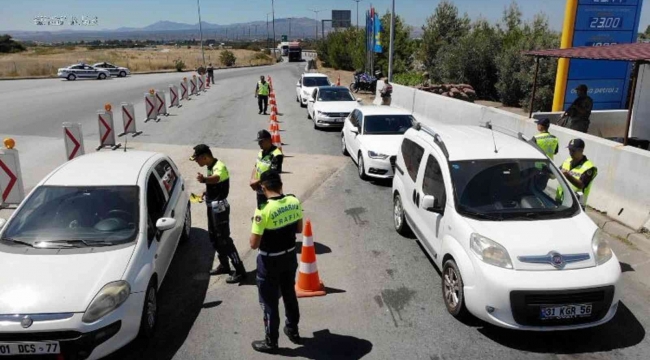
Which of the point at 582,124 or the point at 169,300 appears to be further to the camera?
the point at 582,124

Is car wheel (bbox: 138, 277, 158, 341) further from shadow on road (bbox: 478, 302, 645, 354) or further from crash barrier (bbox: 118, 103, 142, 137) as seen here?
crash barrier (bbox: 118, 103, 142, 137)

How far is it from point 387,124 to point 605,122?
6.33m

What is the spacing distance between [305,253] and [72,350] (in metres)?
2.67

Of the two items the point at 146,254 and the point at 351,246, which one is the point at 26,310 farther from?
the point at 351,246

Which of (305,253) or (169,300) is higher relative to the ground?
(305,253)

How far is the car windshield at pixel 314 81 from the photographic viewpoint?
82.7ft

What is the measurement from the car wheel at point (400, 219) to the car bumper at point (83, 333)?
445 cm

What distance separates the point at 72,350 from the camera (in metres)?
4.37

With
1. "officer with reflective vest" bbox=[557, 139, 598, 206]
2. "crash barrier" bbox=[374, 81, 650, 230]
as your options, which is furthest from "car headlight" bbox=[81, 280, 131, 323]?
"officer with reflective vest" bbox=[557, 139, 598, 206]

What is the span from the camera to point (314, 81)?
25.4 metres

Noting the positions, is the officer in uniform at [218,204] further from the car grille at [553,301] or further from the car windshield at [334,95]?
the car windshield at [334,95]

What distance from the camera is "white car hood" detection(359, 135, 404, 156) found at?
1123 cm

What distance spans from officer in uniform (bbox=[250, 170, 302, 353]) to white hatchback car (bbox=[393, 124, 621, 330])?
1866mm

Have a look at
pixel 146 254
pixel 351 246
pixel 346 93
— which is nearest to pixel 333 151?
pixel 346 93
